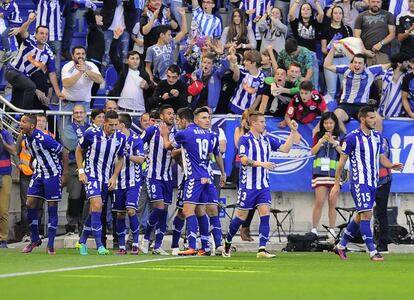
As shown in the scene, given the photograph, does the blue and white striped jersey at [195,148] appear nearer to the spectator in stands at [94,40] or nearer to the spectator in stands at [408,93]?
the spectator in stands at [408,93]

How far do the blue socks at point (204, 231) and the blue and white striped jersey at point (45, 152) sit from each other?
246cm

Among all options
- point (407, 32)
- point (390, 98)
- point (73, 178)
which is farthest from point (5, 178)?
point (407, 32)

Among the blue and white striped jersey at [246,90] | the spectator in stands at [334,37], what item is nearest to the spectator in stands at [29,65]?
the blue and white striped jersey at [246,90]

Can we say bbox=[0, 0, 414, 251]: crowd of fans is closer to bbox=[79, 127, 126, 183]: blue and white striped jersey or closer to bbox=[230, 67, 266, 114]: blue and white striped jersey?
bbox=[230, 67, 266, 114]: blue and white striped jersey

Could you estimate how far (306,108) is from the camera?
2278 cm

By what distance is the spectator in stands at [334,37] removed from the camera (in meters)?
24.0

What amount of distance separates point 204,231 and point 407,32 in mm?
6509

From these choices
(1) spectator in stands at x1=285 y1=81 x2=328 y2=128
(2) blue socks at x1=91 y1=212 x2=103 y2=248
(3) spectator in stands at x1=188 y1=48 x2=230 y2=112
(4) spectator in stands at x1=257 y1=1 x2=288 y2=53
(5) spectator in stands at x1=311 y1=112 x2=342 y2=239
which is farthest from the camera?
(4) spectator in stands at x1=257 y1=1 x2=288 y2=53

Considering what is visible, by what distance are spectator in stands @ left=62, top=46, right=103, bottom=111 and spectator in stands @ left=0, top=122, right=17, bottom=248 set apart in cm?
180

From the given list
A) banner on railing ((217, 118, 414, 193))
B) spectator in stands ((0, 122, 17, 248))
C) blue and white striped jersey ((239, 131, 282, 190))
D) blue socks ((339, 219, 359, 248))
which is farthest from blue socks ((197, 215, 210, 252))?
spectator in stands ((0, 122, 17, 248))

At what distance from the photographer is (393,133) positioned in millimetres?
22766

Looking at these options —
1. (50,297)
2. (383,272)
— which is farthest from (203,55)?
(50,297)

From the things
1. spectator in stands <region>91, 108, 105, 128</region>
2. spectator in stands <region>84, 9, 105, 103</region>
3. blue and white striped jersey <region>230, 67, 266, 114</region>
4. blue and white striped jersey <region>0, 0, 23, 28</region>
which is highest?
blue and white striped jersey <region>0, 0, 23, 28</region>

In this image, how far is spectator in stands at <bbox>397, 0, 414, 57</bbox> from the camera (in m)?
23.5
